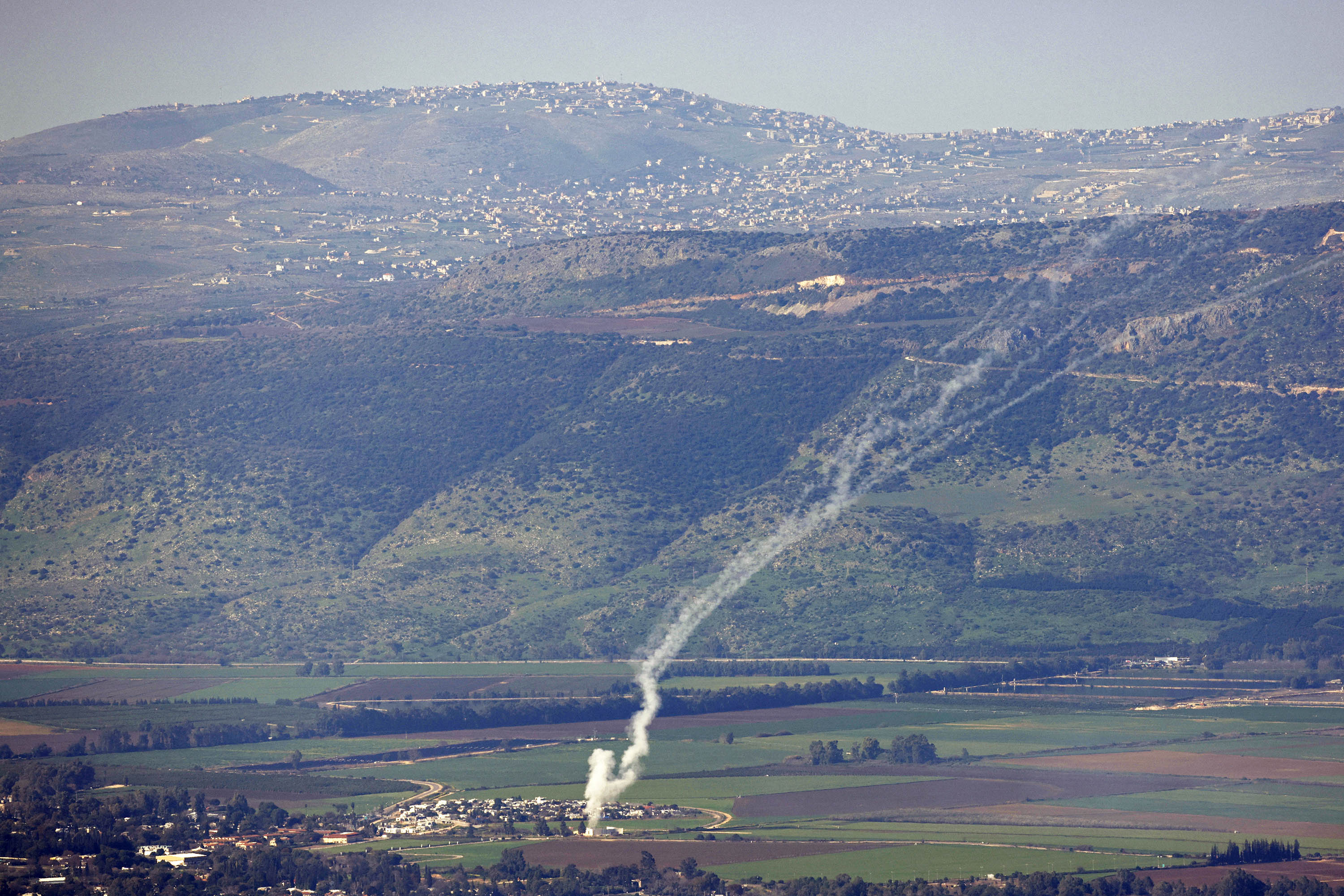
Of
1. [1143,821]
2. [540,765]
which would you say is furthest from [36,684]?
[1143,821]

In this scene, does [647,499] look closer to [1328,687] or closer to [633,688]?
[633,688]

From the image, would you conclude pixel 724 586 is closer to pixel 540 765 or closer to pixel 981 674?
pixel 981 674

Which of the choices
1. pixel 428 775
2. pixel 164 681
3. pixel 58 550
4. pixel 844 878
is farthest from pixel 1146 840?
pixel 58 550

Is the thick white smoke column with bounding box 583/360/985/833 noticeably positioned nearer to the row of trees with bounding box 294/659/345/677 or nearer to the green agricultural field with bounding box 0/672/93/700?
the row of trees with bounding box 294/659/345/677

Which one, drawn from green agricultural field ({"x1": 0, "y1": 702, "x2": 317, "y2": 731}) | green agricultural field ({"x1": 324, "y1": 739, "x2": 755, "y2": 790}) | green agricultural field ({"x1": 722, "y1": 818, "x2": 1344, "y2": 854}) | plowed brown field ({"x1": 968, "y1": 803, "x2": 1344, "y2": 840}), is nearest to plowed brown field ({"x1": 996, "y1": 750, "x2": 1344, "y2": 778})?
plowed brown field ({"x1": 968, "y1": 803, "x2": 1344, "y2": 840})

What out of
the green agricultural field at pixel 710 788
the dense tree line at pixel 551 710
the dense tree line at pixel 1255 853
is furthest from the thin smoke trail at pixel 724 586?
the dense tree line at pixel 1255 853

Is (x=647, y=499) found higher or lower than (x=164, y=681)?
higher
